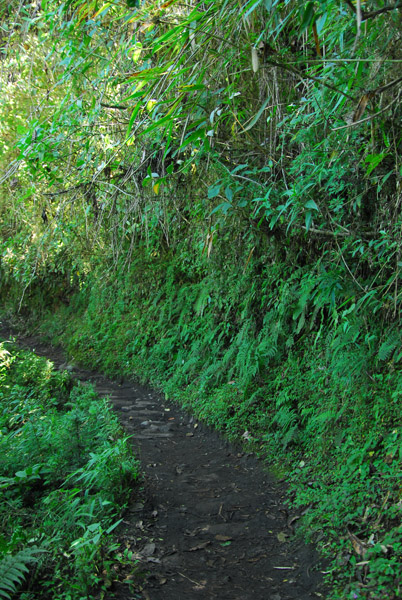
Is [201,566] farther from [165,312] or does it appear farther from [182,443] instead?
[165,312]

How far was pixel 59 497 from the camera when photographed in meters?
4.25

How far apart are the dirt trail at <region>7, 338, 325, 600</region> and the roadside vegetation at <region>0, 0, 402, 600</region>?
0.83 ft

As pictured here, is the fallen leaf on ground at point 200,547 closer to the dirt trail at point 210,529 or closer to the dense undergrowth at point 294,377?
the dirt trail at point 210,529

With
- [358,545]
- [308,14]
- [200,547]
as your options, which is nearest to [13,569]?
[200,547]

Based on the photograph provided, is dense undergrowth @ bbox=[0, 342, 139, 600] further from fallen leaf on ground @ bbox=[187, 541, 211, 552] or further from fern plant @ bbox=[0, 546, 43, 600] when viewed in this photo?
fallen leaf on ground @ bbox=[187, 541, 211, 552]

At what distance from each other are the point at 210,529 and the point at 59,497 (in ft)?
4.31

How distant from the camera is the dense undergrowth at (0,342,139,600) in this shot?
10.3 feet

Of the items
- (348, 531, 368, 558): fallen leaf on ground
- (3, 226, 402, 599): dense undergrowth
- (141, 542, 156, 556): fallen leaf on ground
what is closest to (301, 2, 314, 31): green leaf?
(3, 226, 402, 599): dense undergrowth

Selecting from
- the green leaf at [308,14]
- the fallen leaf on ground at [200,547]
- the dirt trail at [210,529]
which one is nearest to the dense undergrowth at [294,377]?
the dirt trail at [210,529]

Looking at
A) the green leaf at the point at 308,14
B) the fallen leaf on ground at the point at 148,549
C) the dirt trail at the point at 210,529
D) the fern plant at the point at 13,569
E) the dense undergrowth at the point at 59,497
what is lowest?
the dirt trail at the point at 210,529

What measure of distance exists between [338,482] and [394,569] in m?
1.19

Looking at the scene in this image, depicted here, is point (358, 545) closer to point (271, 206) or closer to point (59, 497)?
point (59, 497)

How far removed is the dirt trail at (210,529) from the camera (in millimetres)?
3391

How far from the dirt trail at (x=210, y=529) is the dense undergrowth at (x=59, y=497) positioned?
9.5 inches
